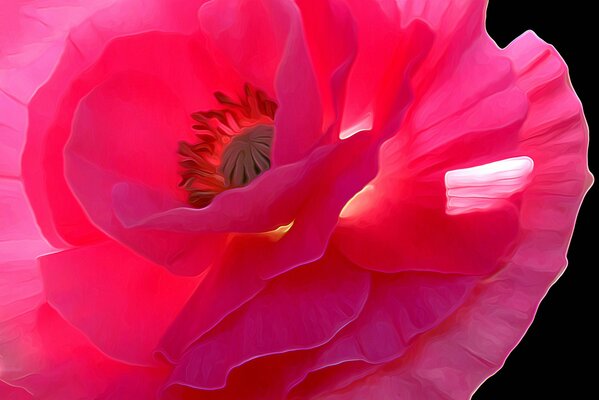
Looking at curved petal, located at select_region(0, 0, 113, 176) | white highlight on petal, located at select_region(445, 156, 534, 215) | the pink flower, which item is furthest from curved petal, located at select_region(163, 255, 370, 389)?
curved petal, located at select_region(0, 0, 113, 176)

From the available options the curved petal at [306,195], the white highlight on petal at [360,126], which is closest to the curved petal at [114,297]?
the curved petal at [306,195]

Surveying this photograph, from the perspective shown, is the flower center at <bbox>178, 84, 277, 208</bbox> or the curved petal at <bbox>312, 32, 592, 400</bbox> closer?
the curved petal at <bbox>312, 32, 592, 400</bbox>

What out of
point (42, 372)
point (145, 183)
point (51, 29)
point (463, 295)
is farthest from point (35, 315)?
point (463, 295)

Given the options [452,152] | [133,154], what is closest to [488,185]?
[452,152]

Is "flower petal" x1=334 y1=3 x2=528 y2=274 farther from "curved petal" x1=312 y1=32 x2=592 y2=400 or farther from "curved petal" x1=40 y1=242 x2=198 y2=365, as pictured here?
"curved petal" x1=40 y1=242 x2=198 y2=365

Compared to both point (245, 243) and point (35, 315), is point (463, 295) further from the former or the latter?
point (35, 315)
